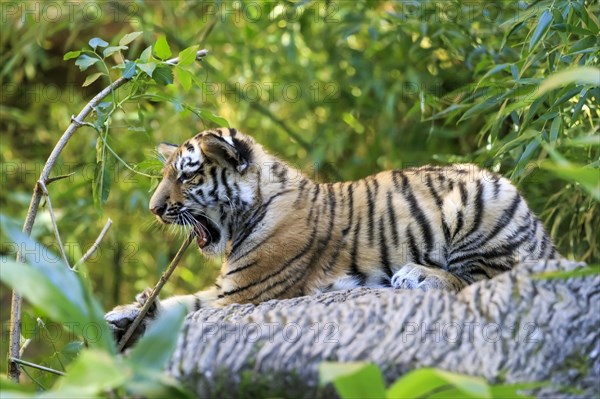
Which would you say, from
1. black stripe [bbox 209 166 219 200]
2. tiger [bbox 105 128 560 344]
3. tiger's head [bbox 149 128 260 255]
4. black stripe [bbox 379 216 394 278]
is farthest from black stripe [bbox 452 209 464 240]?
black stripe [bbox 209 166 219 200]

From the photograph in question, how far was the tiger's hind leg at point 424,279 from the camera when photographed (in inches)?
114

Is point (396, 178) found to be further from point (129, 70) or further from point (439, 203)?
point (129, 70)

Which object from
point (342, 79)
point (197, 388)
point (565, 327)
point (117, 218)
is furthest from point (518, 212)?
point (117, 218)

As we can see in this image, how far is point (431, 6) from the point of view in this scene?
4426 mm

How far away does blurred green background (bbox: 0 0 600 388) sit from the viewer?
4.31 meters

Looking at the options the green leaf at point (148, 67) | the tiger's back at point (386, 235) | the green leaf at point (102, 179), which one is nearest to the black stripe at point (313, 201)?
the tiger's back at point (386, 235)

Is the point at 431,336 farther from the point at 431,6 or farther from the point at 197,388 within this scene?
the point at 431,6

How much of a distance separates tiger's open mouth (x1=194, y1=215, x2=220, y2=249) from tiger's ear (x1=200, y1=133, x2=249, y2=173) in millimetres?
215

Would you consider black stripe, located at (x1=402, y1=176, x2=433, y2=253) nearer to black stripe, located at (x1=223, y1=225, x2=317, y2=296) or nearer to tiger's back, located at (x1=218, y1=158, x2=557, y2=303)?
Answer: tiger's back, located at (x1=218, y1=158, x2=557, y2=303)

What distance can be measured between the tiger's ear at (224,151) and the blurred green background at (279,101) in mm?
585

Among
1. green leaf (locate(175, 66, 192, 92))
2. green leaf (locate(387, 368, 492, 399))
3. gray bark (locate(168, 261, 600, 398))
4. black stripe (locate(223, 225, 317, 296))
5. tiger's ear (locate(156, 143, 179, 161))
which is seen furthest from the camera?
tiger's ear (locate(156, 143, 179, 161))

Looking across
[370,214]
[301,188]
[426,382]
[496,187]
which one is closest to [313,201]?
[301,188]

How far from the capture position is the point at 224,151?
133 inches

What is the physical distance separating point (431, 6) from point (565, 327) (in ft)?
9.28
